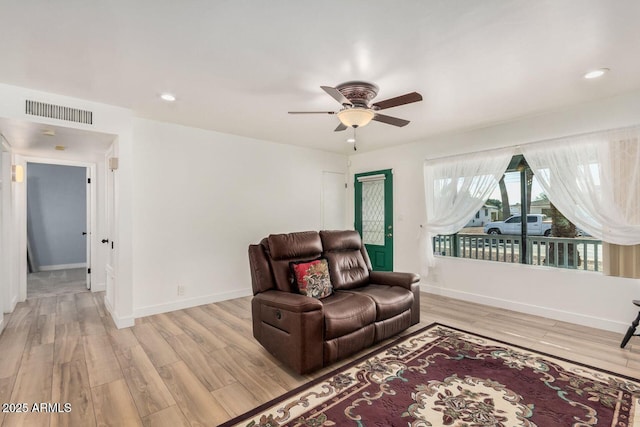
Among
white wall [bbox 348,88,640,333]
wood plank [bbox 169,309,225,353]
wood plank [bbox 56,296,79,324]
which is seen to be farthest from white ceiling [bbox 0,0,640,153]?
wood plank [bbox 56,296,79,324]

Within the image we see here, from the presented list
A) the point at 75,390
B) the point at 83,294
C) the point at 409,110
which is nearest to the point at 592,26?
the point at 409,110

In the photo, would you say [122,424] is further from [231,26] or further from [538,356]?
[538,356]

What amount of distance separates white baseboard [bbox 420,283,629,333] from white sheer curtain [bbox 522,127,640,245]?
0.92m

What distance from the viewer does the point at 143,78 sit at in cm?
269

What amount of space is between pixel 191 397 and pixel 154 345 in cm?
110

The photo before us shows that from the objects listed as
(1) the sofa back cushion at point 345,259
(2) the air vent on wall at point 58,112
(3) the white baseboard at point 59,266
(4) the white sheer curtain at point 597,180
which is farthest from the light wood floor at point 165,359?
(3) the white baseboard at point 59,266

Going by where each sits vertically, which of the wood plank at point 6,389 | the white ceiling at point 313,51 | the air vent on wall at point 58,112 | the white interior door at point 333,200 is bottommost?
the wood plank at point 6,389

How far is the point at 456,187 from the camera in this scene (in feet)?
14.8

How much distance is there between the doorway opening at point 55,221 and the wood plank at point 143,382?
464 centimetres

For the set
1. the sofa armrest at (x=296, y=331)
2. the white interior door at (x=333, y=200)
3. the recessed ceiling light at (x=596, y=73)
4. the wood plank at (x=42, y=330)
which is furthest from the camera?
the white interior door at (x=333, y=200)

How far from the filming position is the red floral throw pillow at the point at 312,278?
9.40 feet

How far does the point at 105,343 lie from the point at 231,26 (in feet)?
10.3

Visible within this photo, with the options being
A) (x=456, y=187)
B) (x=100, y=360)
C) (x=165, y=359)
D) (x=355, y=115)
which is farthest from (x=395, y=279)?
(x=100, y=360)

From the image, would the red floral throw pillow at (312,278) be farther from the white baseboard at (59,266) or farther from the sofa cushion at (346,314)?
the white baseboard at (59,266)
